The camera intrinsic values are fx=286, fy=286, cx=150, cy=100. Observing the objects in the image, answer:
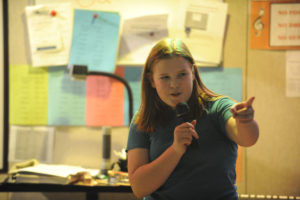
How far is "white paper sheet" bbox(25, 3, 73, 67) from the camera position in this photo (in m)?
1.54

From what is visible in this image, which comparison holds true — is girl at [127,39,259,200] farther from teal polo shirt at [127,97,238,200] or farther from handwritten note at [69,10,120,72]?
handwritten note at [69,10,120,72]

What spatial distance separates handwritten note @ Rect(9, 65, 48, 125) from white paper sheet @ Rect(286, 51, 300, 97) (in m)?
1.28

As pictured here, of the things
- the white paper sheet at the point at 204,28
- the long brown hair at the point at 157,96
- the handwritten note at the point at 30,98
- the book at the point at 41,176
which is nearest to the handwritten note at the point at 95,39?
the handwritten note at the point at 30,98

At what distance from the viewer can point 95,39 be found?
1540 millimetres

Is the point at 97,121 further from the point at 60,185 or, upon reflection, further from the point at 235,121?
the point at 235,121

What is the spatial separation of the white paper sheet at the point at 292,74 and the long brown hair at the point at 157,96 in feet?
2.79

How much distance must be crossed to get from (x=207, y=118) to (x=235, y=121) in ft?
0.30

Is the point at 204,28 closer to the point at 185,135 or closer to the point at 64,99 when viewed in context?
the point at 64,99

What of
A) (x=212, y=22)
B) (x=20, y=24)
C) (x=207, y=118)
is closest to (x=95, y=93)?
(x=20, y=24)

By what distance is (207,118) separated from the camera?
0.75 metres

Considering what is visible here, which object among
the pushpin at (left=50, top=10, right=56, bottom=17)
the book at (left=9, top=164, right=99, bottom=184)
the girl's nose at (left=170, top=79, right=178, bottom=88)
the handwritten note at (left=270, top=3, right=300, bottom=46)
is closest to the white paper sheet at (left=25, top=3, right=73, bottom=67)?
the pushpin at (left=50, top=10, right=56, bottom=17)

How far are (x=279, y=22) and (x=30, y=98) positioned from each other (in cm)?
138

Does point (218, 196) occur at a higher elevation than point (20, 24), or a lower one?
lower

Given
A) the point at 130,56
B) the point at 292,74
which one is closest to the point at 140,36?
the point at 130,56
